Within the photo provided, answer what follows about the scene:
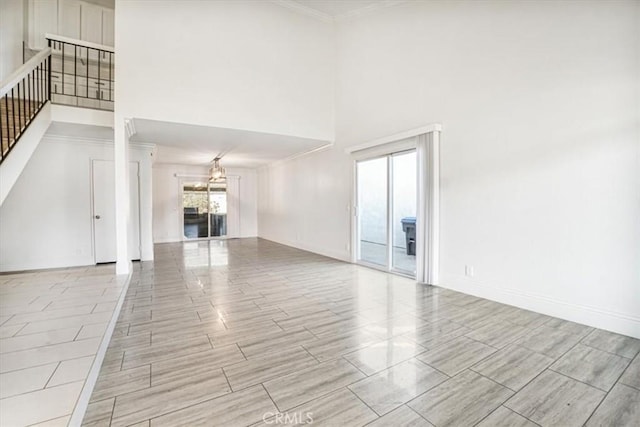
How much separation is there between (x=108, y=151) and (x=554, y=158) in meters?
7.22

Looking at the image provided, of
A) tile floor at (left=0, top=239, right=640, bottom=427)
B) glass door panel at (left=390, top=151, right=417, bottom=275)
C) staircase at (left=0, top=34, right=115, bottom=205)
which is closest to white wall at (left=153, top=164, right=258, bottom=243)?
staircase at (left=0, top=34, right=115, bottom=205)

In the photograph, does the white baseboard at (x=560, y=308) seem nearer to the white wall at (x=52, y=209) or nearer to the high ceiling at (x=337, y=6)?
the high ceiling at (x=337, y=6)

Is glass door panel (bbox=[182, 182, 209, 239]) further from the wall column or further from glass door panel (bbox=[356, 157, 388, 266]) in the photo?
glass door panel (bbox=[356, 157, 388, 266])

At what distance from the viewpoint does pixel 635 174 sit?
2.71m

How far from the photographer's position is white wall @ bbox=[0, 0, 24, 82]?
18.1 ft

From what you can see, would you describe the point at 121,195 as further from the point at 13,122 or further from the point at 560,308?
the point at 560,308

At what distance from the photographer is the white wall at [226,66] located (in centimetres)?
455

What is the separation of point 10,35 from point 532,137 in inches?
357

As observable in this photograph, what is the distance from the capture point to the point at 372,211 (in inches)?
231

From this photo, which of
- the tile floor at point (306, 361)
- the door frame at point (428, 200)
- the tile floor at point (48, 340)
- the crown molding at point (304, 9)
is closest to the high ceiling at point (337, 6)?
the crown molding at point (304, 9)

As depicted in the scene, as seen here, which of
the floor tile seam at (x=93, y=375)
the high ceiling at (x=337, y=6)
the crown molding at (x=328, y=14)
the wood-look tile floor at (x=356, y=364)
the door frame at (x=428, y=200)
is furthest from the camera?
the high ceiling at (x=337, y=6)

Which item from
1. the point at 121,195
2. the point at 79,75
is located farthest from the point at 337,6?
the point at 79,75

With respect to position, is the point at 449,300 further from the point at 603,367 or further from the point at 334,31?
the point at 334,31

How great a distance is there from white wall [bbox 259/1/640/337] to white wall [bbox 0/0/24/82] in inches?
276
